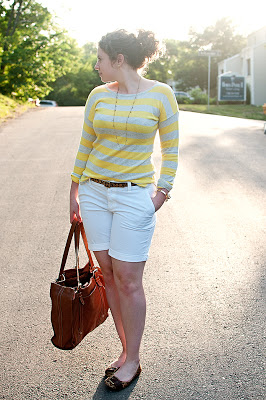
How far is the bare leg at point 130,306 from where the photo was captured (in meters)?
2.96

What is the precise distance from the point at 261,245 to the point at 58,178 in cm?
452

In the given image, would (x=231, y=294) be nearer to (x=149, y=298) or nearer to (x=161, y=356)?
(x=149, y=298)

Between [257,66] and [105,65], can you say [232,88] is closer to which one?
[257,66]

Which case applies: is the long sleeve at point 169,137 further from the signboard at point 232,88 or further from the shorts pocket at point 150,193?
the signboard at point 232,88

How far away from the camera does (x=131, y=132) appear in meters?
2.83

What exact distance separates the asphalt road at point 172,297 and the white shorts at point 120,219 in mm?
809

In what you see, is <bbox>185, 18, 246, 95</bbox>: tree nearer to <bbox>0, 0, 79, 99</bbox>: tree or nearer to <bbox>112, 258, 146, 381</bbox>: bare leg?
<bbox>0, 0, 79, 99</bbox>: tree

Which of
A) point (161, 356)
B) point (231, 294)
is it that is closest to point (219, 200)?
point (231, 294)

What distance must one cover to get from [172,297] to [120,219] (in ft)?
5.47

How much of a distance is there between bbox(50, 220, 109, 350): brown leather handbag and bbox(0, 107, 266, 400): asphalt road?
252 mm

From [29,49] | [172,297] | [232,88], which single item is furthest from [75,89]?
[172,297]

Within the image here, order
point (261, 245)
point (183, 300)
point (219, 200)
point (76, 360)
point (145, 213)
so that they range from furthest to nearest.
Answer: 1. point (219, 200)
2. point (261, 245)
3. point (183, 300)
4. point (76, 360)
5. point (145, 213)

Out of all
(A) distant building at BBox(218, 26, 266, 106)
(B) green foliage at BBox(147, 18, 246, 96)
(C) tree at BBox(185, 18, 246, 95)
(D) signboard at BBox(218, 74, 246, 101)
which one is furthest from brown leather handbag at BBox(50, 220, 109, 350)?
(C) tree at BBox(185, 18, 246, 95)

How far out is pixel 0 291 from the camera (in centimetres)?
459
